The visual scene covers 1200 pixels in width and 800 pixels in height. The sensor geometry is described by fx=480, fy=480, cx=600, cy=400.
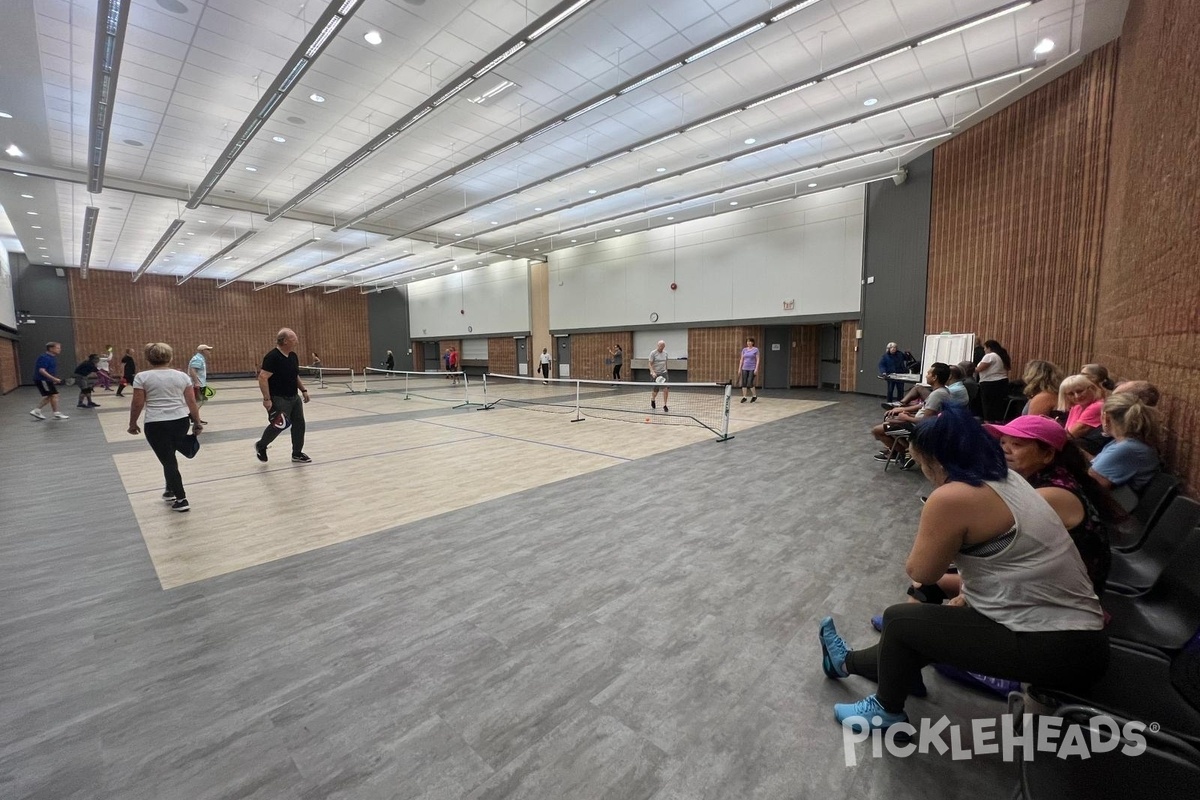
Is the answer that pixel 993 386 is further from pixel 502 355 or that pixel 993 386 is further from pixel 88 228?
pixel 502 355

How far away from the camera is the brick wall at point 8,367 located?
1761 centimetres

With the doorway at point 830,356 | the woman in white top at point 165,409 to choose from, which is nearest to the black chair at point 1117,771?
the woman in white top at point 165,409

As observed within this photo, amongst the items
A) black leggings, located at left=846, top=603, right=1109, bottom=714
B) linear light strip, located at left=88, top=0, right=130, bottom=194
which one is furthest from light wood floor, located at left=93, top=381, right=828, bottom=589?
linear light strip, located at left=88, top=0, right=130, bottom=194

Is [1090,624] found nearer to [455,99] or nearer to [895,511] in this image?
[895,511]

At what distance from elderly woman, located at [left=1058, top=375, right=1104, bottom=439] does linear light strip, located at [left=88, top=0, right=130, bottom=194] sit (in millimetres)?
9694

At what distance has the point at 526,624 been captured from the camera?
257 cm

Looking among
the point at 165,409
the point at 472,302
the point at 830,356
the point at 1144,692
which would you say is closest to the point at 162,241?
the point at 472,302

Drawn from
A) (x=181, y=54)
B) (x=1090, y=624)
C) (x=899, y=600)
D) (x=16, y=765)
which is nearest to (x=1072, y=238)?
(x=899, y=600)

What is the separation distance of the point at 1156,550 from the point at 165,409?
693 centimetres

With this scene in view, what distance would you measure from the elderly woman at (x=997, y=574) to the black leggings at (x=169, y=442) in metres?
5.65

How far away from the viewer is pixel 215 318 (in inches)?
1064

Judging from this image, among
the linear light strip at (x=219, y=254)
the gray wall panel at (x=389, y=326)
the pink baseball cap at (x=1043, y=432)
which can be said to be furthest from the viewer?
the gray wall panel at (x=389, y=326)

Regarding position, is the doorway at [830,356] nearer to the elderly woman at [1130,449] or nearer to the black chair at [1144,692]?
the elderly woman at [1130,449]

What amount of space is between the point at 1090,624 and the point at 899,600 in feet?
4.51
